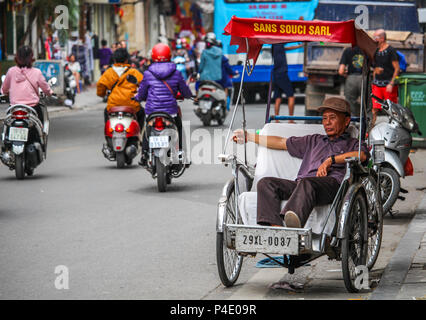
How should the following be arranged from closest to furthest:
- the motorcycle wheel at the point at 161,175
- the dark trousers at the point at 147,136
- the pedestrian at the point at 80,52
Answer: the motorcycle wheel at the point at 161,175 < the dark trousers at the point at 147,136 < the pedestrian at the point at 80,52

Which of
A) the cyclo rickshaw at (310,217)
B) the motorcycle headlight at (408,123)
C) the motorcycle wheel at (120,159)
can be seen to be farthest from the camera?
the motorcycle wheel at (120,159)

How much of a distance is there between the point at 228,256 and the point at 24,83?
6758 millimetres

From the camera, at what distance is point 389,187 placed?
370 inches

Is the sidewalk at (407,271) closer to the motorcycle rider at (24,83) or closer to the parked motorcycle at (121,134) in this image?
the parked motorcycle at (121,134)

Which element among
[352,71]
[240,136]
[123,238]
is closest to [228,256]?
[240,136]

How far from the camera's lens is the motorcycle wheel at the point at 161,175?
1138cm

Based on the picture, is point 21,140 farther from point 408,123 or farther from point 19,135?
point 408,123

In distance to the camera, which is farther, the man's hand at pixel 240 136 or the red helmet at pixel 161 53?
the red helmet at pixel 161 53

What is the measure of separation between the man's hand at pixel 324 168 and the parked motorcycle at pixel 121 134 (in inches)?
268

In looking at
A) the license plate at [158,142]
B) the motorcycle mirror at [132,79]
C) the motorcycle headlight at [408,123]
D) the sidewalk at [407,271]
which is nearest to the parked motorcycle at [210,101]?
the motorcycle mirror at [132,79]

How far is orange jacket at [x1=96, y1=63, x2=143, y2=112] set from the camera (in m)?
13.4

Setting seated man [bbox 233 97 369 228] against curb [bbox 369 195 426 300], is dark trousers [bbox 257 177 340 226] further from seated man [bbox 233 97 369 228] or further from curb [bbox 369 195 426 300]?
curb [bbox 369 195 426 300]
